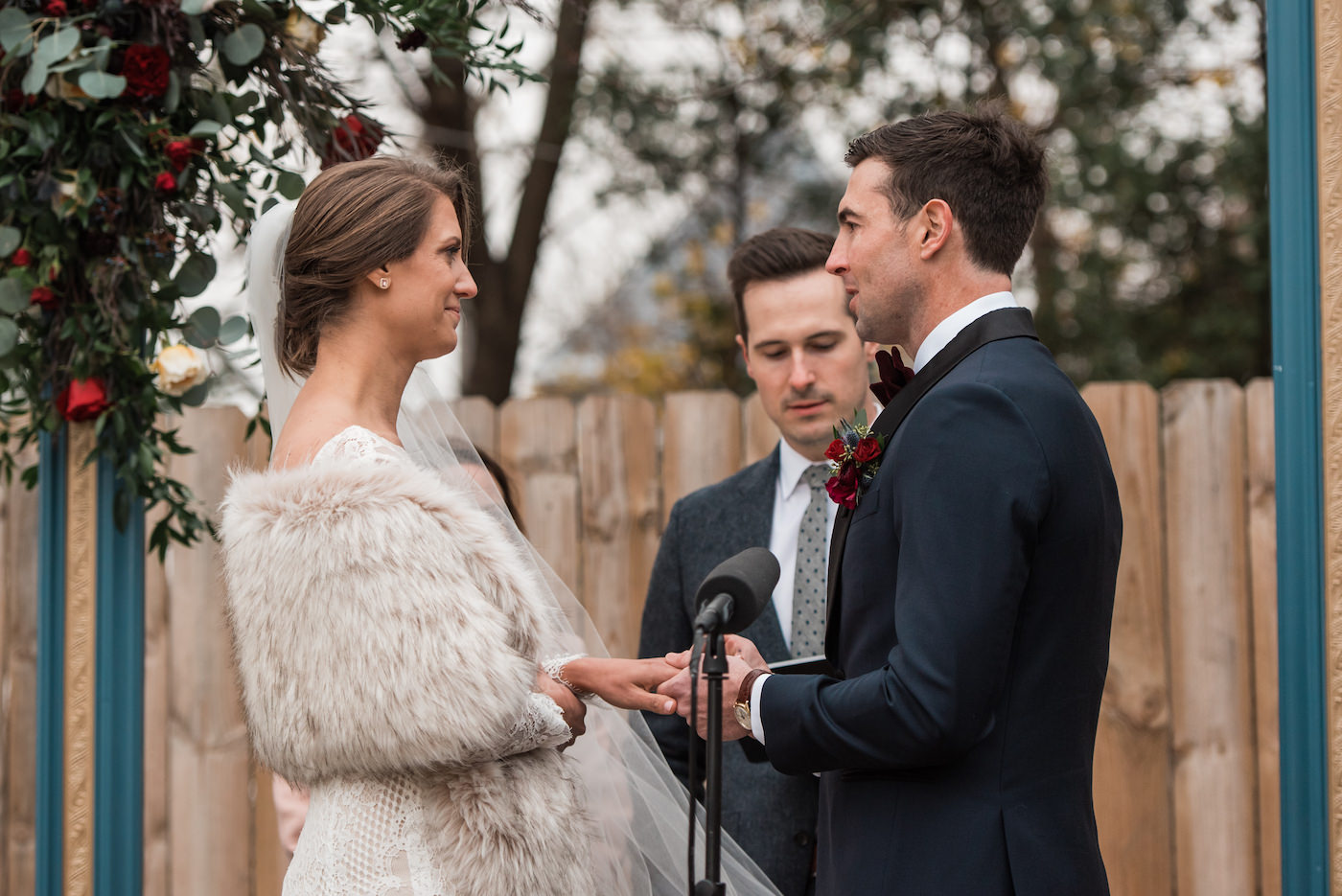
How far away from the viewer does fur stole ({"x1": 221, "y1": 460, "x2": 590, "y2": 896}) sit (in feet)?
6.44

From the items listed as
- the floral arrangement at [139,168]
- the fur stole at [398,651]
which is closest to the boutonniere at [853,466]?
the fur stole at [398,651]

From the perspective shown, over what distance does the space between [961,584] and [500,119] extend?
24.8 ft

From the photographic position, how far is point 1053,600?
72.5 inches

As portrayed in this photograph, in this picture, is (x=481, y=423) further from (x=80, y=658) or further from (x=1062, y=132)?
(x=1062, y=132)

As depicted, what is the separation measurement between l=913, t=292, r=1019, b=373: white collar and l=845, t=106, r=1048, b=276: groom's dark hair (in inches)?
2.5

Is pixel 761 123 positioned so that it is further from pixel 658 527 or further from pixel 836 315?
pixel 836 315

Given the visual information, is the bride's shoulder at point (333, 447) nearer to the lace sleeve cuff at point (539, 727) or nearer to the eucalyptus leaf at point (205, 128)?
the lace sleeve cuff at point (539, 727)

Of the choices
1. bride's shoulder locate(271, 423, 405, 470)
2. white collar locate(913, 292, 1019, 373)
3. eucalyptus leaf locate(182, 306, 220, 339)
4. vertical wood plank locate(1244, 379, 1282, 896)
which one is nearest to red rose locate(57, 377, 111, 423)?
eucalyptus leaf locate(182, 306, 220, 339)

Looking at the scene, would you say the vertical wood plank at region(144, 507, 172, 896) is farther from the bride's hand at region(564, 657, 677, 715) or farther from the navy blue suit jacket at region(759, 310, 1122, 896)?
the navy blue suit jacket at region(759, 310, 1122, 896)

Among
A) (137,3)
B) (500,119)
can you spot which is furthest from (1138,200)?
(137,3)

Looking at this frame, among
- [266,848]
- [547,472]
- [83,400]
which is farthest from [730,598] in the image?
[266,848]

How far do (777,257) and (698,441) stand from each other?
1082mm

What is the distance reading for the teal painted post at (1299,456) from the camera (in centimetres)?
210

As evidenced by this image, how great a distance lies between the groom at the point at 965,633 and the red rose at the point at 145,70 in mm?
1727
